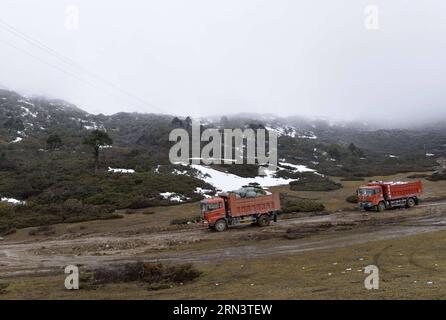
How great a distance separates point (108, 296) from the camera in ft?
54.4

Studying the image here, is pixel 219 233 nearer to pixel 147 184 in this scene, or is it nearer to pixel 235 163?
pixel 147 184

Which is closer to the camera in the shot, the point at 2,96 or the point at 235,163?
the point at 235,163

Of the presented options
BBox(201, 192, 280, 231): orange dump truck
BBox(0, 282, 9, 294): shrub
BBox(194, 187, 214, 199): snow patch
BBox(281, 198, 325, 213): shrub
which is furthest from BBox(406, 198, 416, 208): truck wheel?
BBox(0, 282, 9, 294): shrub

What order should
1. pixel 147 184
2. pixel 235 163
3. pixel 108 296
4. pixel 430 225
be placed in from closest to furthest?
pixel 108 296
pixel 430 225
pixel 147 184
pixel 235 163

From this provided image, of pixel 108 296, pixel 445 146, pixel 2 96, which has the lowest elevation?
pixel 108 296

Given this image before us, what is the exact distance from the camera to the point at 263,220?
33.9 metres

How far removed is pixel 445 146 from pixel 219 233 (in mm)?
138852

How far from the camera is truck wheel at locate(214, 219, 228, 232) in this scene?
32.5 m

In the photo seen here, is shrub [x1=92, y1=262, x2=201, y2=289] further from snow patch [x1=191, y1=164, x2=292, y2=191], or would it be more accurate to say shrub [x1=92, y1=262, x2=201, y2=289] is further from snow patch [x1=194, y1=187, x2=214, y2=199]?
snow patch [x1=191, y1=164, x2=292, y2=191]

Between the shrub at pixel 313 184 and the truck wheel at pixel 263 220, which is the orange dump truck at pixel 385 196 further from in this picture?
the shrub at pixel 313 184

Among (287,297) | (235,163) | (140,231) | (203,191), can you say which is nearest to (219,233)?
(140,231)
